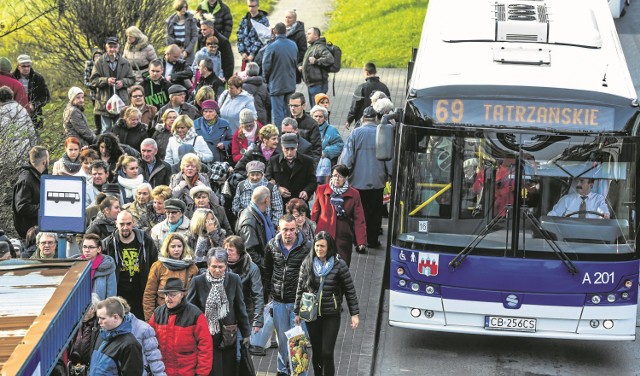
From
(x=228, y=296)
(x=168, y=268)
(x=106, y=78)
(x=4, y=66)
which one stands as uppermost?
(x=4, y=66)

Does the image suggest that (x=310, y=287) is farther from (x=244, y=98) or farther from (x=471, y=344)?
(x=244, y=98)

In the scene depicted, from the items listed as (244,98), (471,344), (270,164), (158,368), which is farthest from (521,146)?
(244,98)

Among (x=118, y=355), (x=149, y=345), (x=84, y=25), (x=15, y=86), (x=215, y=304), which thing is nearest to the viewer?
(x=118, y=355)

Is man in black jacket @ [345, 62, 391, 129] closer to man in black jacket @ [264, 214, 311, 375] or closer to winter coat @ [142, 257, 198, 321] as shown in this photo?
man in black jacket @ [264, 214, 311, 375]

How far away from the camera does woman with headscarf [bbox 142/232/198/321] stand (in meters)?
12.5

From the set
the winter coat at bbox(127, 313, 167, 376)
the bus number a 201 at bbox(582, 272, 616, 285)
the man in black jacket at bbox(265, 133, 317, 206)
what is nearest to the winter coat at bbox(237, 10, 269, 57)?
the man in black jacket at bbox(265, 133, 317, 206)

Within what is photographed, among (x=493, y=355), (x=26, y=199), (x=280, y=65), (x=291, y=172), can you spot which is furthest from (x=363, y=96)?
(x=26, y=199)

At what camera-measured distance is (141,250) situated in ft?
43.5

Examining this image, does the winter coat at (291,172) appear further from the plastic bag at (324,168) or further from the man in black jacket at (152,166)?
the man in black jacket at (152,166)

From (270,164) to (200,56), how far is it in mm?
5955

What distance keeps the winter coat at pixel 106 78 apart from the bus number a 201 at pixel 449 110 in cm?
788

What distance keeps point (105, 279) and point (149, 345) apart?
1.72m

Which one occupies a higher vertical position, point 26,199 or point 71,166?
point 71,166

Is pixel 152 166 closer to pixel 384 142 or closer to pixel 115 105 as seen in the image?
pixel 384 142
